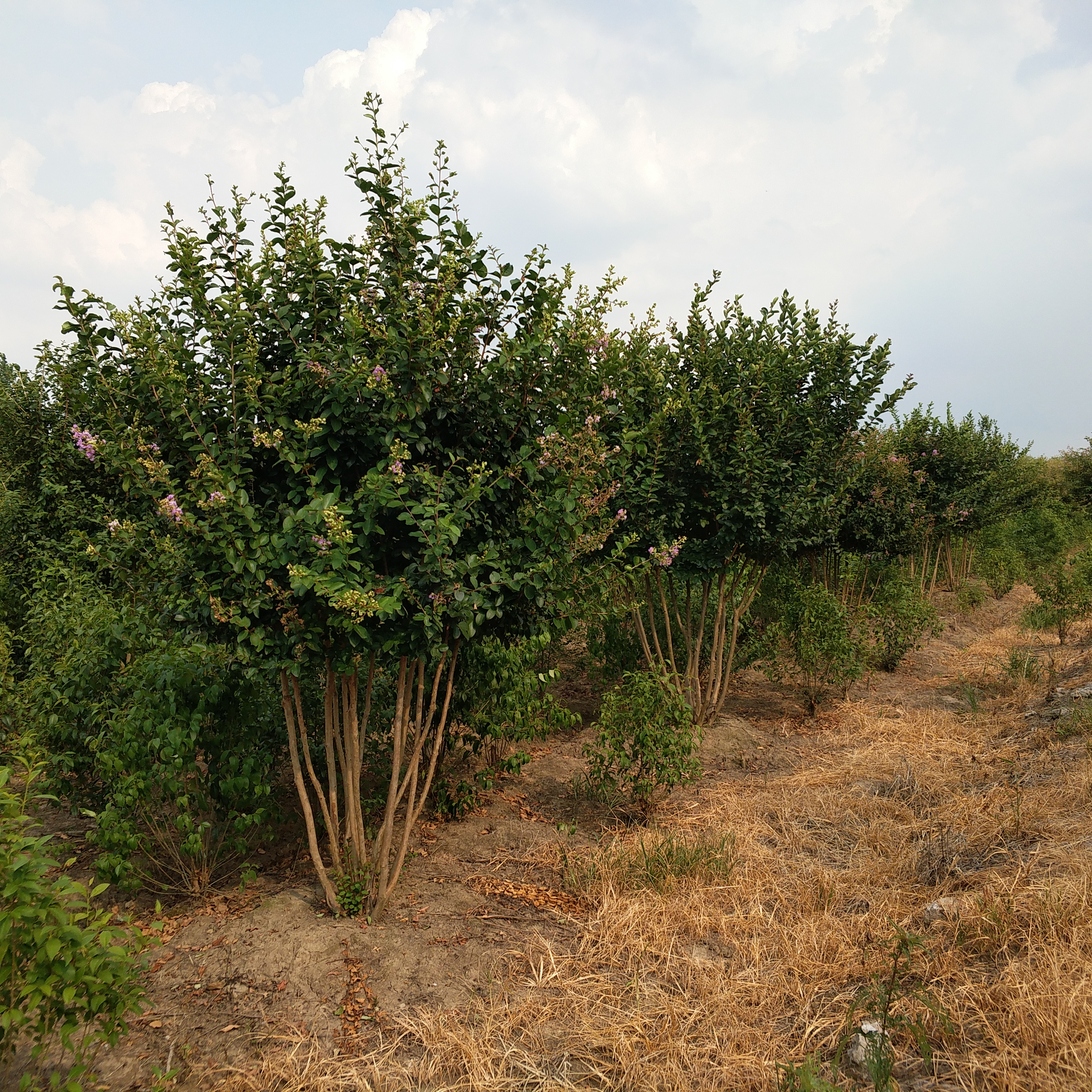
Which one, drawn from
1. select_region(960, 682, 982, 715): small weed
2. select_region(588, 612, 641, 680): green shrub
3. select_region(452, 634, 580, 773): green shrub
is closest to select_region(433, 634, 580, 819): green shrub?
select_region(452, 634, 580, 773): green shrub

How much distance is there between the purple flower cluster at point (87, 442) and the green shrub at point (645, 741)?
3.41m

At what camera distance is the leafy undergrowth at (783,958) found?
2.81m

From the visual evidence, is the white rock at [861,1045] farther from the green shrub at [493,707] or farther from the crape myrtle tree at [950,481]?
the crape myrtle tree at [950,481]

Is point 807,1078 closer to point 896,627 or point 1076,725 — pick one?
point 1076,725

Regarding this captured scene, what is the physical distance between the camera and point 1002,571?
1792 centimetres

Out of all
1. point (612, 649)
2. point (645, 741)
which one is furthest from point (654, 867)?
point (612, 649)

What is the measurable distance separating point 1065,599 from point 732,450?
7369mm

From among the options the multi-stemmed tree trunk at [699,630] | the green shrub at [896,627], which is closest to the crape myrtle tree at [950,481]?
the green shrub at [896,627]

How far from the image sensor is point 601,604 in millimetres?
6129

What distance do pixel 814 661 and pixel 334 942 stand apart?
246 inches

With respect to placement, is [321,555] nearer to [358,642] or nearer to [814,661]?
[358,642]

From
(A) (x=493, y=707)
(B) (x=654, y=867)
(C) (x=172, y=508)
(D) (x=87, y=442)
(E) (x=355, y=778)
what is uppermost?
(D) (x=87, y=442)

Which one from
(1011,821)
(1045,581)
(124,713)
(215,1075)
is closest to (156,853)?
(124,713)

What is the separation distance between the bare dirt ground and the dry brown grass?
1 centimetres
